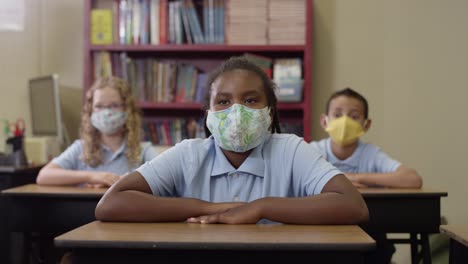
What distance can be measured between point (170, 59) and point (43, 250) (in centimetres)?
177

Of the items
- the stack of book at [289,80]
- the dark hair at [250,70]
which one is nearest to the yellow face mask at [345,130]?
the stack of book at [289,80]

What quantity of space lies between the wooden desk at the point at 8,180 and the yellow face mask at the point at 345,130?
1786mm

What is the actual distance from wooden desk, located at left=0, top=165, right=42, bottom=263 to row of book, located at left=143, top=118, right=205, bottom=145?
82 cm

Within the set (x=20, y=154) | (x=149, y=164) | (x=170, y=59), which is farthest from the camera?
(x=170, y=59)

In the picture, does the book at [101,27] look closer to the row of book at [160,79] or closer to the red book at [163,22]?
the row of book at [160,79]

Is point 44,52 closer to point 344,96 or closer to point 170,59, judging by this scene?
point 170,59

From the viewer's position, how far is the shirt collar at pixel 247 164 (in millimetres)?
1795

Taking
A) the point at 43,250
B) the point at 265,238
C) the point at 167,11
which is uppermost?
the point at 167,11

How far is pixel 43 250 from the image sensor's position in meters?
2.97

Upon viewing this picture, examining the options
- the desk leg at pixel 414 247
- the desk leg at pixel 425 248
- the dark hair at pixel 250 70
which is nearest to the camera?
the dark hair at pixel 250 70

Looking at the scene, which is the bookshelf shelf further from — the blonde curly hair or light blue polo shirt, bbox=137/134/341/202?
light blue polo shirt, bbox=137/134/341/202

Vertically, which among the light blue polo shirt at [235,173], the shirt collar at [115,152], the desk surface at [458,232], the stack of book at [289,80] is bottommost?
the desk surface at [458,232]

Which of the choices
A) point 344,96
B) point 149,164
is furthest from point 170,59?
point 149,164

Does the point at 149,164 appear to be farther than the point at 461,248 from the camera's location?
Yes
